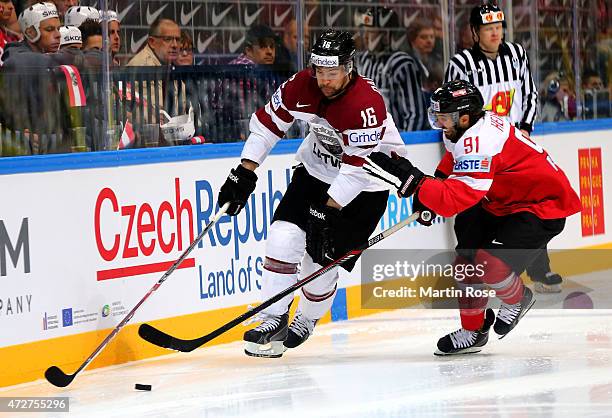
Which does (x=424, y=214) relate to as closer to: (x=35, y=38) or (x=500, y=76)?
(x=35, y=38)

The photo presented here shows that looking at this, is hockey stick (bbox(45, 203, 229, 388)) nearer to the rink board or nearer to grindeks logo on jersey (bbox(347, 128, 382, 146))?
the rink board

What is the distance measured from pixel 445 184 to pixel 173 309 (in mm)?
1436

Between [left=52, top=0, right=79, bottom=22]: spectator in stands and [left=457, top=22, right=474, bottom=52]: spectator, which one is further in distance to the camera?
[left=457, top=22, right=474, bottom=52]: spectator

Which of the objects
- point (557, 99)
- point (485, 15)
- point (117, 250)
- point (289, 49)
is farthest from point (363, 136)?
point (557, 99)

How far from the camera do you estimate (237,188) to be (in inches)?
239

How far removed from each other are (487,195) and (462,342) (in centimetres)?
63

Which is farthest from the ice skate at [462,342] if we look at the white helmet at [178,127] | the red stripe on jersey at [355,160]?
the white helmet at [178,127]

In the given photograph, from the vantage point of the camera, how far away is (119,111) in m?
6.52

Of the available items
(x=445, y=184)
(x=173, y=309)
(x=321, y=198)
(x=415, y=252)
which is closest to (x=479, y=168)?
(x=445, y=184)

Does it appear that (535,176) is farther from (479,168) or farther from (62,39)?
(62,39)

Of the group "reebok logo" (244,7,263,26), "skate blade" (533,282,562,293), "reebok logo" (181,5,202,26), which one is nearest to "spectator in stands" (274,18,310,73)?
"reebok logo" (244,7,263,26)

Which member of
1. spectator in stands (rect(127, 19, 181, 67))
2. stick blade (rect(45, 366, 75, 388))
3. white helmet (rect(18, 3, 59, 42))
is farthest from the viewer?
spectator in stands (rect(127, 19, 181, 67))

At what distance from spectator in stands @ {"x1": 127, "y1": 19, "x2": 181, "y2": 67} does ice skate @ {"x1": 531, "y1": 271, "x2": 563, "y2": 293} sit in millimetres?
2488

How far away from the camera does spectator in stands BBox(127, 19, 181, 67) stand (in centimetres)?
665
